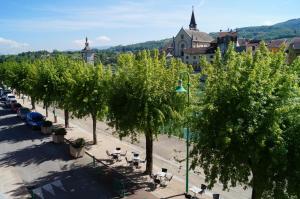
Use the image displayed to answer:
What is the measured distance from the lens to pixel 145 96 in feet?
61.0

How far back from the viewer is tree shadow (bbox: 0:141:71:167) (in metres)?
24.4

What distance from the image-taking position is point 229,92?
1241 cm

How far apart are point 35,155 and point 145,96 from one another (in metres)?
11.9

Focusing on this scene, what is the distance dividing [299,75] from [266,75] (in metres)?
1.96

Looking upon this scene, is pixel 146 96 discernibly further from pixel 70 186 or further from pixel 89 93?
pixel 89 93

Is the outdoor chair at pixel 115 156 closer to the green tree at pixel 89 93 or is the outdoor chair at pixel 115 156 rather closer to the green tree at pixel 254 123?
the green tree at pixel 89 93

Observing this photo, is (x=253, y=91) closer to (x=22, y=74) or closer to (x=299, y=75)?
(x=299, y=75)

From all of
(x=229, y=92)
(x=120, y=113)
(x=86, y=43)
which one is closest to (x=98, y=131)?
(x=120, y=113)

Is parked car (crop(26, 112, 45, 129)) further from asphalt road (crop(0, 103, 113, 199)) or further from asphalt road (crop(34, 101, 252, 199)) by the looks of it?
asphalt road (crop(34, 101, 252, 199))

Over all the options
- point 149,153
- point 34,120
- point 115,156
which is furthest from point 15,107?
point 149,153

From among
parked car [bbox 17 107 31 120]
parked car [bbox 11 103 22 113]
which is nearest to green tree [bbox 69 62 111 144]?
parked car [bbox 17 107 31 120]

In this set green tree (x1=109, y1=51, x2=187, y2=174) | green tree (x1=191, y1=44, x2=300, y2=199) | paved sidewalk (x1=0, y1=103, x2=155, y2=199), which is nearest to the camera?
green tree (x1=191, y1=44, x2=300, y2=199)

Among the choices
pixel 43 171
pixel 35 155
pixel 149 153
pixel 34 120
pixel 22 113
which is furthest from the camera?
pixel 22 113

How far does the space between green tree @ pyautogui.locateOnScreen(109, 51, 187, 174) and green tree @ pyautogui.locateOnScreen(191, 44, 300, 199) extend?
17.5 feet
